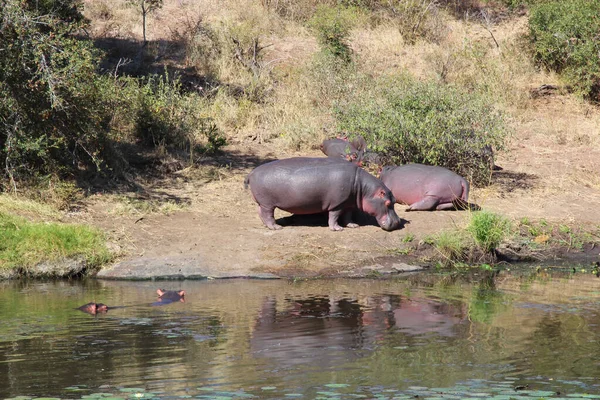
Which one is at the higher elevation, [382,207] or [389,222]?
[382,207]

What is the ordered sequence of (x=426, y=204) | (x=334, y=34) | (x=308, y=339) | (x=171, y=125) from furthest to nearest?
(x=334, y=34)
(x=171, y=125)
(x=426, y=204)
(x=308, y=339)

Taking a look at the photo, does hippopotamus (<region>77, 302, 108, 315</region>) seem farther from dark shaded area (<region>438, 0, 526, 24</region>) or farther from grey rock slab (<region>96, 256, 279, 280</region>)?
dark shaded area (<region>438, 0, 526, 24</region>)

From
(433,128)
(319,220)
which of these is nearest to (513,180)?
(433,128)

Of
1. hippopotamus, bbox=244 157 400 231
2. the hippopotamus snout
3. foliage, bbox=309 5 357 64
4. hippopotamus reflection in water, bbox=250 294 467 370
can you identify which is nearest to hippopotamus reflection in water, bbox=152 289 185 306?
hippopotamus reflection in water, bbox=250 294 467 370

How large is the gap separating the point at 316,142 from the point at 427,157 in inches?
116

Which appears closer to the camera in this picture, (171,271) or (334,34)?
(171,271)

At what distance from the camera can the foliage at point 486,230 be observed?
12.0 meters

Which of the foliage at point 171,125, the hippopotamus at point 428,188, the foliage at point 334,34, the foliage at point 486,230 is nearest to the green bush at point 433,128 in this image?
the hippopotamus at point 428,188

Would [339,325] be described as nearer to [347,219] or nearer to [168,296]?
[168,296]

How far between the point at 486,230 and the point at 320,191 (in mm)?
2249

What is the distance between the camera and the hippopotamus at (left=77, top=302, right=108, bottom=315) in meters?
9.25

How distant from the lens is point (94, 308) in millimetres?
9250

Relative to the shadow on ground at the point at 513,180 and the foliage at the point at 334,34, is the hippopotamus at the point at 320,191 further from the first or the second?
the foliage at the point at 334,34

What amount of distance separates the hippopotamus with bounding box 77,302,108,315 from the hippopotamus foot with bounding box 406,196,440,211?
18.5ft
